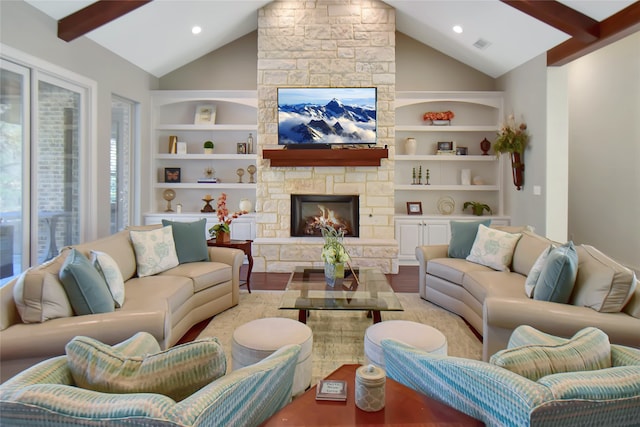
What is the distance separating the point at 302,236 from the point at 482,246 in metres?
2.70

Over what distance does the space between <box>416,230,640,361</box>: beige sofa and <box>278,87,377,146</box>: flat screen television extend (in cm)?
249

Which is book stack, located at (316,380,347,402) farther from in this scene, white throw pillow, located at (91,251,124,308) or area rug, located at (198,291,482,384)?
white throw pillow, located at (91,251,124,308)

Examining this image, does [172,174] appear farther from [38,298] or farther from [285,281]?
[38,298]

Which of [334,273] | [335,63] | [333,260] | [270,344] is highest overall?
[335,63]

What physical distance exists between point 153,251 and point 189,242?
17.6 inches

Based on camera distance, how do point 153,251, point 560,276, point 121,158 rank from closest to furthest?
point 560,276 → point 153,251 → point 121,158

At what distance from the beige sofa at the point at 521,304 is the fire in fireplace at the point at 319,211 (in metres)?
2.15

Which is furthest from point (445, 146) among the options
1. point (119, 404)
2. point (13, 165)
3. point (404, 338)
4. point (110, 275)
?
point (119, 404)

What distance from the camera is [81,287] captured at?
2562mm

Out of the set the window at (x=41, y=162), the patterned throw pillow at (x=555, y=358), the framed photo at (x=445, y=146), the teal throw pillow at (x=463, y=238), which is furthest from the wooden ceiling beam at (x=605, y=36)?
the window at (x=41, y=162)

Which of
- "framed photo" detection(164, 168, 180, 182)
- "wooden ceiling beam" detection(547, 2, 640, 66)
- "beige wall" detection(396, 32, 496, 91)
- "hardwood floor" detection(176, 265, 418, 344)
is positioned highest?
"beige wall" detection(396, 32, 496, 91)

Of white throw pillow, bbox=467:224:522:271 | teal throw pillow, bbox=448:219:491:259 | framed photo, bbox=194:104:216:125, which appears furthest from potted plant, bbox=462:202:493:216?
framed photo, bbox=194:104:216:125

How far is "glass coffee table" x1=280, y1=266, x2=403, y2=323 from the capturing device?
3.14 m

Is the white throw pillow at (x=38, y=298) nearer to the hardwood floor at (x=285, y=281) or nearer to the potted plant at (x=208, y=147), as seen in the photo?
the hardwood floor at (x=285, y=281)
